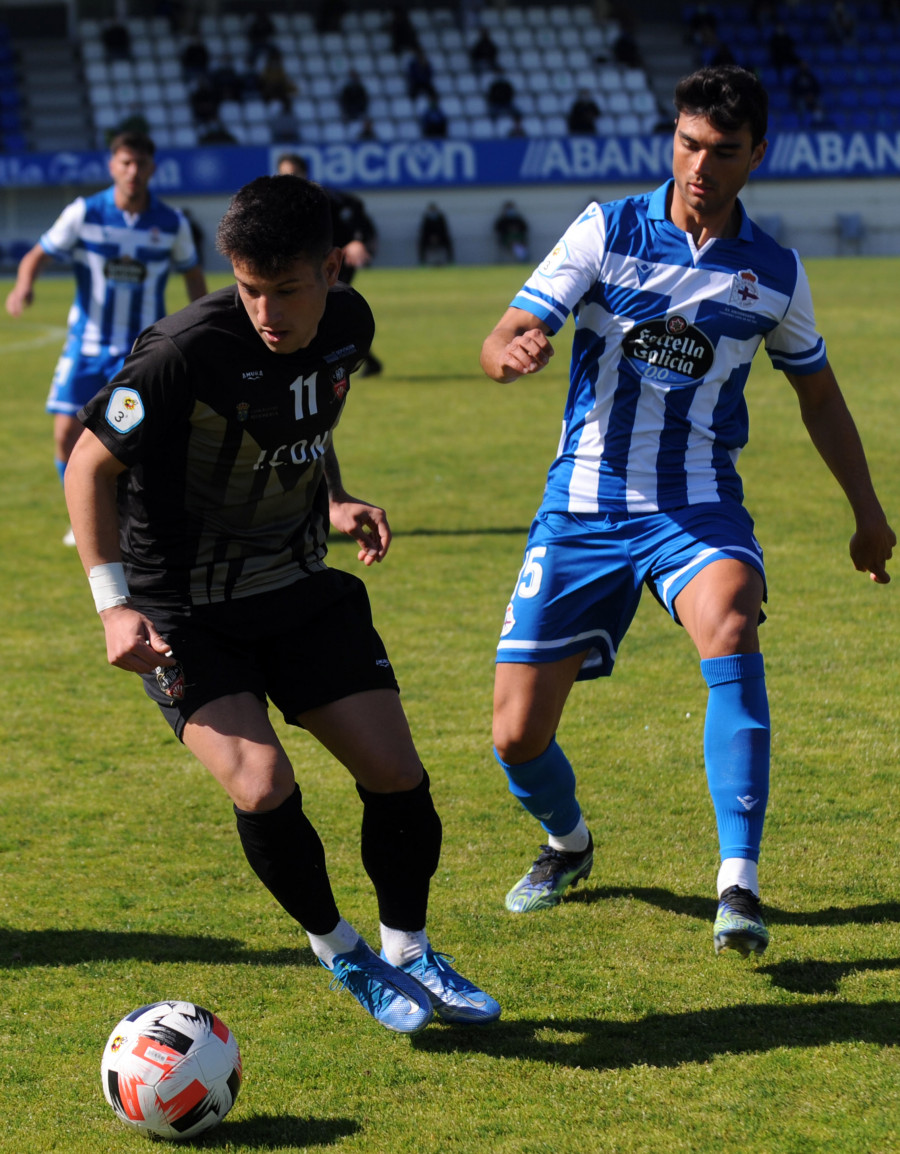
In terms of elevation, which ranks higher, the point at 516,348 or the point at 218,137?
the point at 516,348

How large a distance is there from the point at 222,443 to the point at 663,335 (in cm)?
125

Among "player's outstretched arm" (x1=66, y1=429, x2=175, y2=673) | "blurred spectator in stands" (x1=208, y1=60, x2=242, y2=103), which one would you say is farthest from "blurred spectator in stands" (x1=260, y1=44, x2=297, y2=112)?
"player's outstretched arm" (x1=66, y1=429, x2=175, y2=673)

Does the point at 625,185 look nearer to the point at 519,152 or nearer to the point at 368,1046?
the point at 519,152

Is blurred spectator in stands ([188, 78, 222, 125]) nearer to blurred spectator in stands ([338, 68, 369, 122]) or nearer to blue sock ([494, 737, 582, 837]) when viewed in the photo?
blurred spectator in stands ([338, 68, 369, 122])

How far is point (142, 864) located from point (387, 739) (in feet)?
4.36

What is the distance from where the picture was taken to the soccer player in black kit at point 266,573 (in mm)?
2990

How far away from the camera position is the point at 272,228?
2.89 meters

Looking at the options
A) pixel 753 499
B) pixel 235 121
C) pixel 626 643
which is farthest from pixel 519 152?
pixel 626 643

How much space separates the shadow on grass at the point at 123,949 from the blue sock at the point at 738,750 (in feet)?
3.64

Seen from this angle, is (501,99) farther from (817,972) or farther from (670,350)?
(817,972)

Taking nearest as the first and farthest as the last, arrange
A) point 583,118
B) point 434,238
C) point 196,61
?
point 434,238
point 583,118
point 196,61

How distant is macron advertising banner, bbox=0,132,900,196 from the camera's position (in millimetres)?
32312

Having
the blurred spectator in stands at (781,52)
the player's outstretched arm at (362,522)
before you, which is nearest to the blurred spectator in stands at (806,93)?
the blurred spectator in stands at (781,52)

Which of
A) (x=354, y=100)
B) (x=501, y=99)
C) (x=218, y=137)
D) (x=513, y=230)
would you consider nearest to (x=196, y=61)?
(x=218, y=137)
